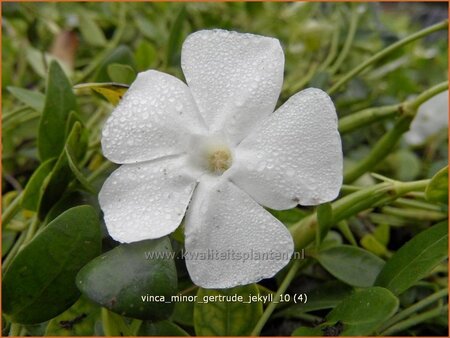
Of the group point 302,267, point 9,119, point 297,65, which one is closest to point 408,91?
point 297,65

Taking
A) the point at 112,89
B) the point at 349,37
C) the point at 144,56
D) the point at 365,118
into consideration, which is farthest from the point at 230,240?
the point at 349,37

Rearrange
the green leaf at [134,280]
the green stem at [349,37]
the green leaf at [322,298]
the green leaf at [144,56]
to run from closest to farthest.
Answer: the green leaf at [134,280] → the green leaf at [322,298] → the green leaf at [144,56] → the green stem at [349,37]

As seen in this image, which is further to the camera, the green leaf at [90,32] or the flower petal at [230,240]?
the green leaf at [90,32]

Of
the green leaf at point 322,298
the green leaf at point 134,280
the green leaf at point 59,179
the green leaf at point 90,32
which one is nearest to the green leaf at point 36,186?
the green leaf at point 59,179

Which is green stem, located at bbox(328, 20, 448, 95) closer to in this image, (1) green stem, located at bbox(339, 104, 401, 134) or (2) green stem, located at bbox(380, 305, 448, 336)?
(1) green stem, located at bbox(339, 104, 401, 134)

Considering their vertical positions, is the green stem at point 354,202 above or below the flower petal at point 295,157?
below

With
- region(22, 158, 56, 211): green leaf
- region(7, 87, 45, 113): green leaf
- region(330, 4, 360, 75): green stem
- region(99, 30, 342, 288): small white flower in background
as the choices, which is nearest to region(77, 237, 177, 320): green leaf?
region(99, 30, 342, 288): small white flower in background

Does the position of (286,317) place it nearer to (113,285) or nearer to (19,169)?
(113,285)

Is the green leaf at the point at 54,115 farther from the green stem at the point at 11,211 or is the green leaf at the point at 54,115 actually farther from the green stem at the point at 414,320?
the green stem at the point at 414,320
